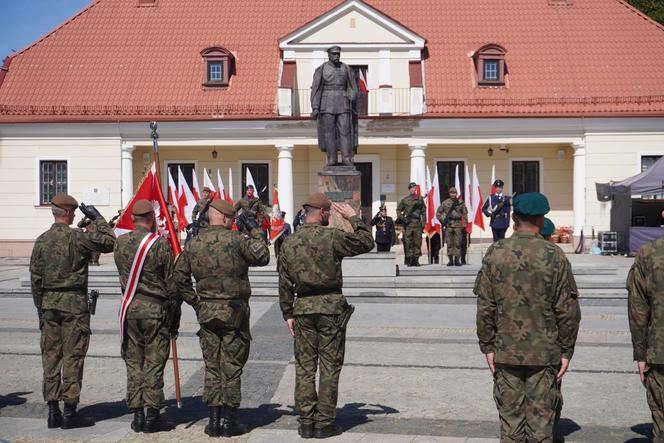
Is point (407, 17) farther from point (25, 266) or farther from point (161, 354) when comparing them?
point (161, 354)

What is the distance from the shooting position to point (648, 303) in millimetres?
5637

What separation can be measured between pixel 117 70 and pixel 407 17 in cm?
1092

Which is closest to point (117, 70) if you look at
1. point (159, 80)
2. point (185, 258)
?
point (159, 80)

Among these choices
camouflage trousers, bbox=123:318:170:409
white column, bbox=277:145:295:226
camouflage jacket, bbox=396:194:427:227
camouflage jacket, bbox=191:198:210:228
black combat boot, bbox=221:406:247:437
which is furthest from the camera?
white column, bbox=277:145:295:226

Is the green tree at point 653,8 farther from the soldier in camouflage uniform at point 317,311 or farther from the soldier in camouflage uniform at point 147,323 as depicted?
the soldier in camouflage uniform at point 147,323

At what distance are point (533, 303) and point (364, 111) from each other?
24.3 metres

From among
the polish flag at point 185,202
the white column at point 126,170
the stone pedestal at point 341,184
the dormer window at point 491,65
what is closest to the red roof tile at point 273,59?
the dormer window at point 491,65

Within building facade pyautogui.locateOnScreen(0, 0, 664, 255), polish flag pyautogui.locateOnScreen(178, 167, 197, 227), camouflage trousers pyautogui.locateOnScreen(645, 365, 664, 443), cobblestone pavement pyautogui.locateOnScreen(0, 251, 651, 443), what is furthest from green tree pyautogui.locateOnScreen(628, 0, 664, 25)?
camouflage trousers pyautogui.locateOnScreen(645, 365, 664, 443)

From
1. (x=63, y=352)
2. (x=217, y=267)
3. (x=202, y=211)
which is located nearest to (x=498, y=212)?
(x=202, y=211)

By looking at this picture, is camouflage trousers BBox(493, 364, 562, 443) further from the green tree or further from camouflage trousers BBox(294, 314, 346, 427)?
the green tree

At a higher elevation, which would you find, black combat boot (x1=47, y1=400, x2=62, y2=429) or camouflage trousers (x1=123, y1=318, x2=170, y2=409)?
camouflage trousers (x1=123, y1=318, x2=170, y2=409)

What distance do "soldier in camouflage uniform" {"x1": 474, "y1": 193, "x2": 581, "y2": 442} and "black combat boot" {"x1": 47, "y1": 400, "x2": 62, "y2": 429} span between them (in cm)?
376

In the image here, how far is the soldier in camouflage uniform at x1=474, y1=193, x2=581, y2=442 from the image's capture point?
551cm

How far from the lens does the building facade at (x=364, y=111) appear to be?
94.0ft
